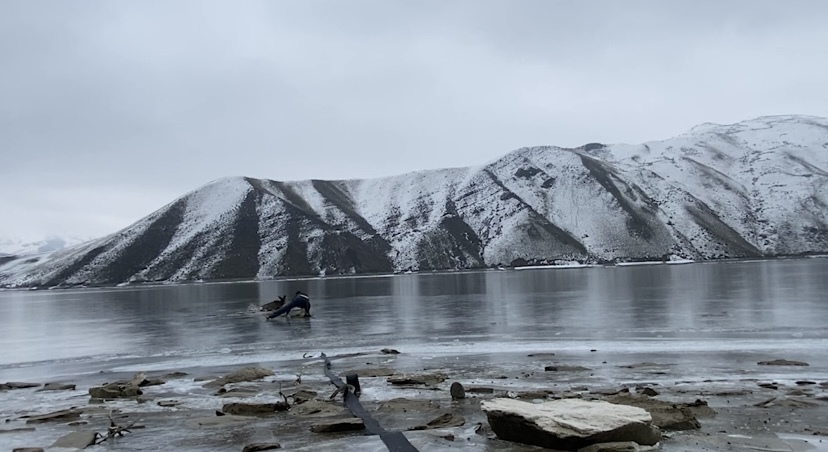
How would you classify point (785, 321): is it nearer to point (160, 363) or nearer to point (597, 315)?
point (597, 315)

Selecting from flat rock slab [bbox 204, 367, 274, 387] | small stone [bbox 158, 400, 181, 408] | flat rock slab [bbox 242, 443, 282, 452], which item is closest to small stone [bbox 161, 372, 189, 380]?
flat rock slab [bbox 204, 367, 274, 387]

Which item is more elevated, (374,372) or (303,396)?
(303,396)

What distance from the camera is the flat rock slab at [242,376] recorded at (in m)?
18.6

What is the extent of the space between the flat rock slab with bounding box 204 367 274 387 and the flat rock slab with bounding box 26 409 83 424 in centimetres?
417

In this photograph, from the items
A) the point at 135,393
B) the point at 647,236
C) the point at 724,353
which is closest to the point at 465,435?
the point at 135,393

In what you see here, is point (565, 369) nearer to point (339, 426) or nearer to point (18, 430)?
point (339, 426)

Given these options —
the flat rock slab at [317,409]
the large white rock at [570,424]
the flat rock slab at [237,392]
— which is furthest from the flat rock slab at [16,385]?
the large white rock at [570,424]

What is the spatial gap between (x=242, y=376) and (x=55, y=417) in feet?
18.3

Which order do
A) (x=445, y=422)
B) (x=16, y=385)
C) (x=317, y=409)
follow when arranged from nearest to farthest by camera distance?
(x=445, y=422) < (x=317, y=409) < (x=16, y=385)

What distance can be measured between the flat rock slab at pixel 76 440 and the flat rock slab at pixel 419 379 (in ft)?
25.3

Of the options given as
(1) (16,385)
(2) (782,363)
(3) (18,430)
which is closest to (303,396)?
(3) (18,430)

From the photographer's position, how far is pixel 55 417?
14.5 m

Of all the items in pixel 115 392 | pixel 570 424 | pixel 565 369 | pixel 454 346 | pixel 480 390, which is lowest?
pixel 454 346

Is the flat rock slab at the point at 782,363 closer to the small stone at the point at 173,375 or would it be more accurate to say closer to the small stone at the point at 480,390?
the small stone at the point at 480,390
